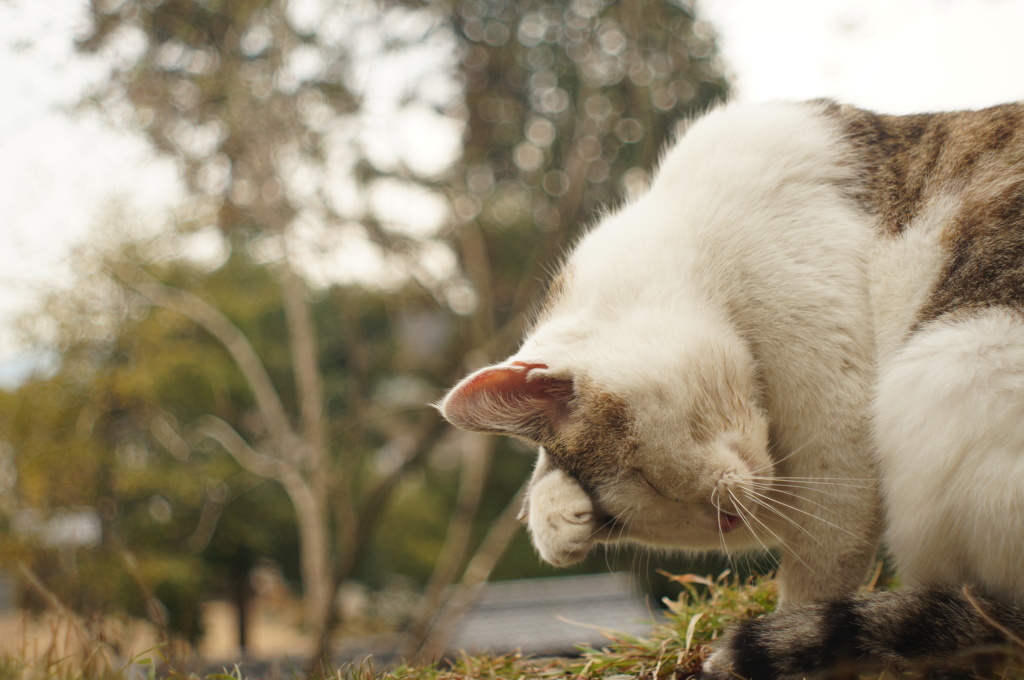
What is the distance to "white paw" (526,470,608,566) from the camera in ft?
5.47

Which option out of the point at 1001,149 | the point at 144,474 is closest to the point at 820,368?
the point at 1001,149

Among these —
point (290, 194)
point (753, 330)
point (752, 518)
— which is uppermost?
point (290, 194)

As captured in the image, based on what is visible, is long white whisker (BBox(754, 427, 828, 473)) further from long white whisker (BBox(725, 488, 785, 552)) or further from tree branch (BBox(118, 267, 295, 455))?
tree branch (BBox(118, 267, 295, 455))

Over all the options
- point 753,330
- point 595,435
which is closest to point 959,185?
point 753,330

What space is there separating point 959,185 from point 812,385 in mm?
544

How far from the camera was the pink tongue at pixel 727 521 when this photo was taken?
1.65 metres

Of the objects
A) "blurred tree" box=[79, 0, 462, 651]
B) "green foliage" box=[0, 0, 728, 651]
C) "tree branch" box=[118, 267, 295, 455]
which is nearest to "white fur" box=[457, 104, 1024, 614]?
"green foliage" box=[0, 0, 728, 651]

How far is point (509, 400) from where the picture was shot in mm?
1618

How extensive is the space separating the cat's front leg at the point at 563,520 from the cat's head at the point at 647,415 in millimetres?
34

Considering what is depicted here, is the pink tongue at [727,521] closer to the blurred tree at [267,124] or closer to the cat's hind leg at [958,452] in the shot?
the cat's hind leg at [958,452]

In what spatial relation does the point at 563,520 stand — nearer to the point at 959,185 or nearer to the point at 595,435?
the point at 595,435

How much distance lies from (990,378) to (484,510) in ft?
26.5

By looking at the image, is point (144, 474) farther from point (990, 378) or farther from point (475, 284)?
point (990, 378)

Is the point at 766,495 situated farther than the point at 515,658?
No
